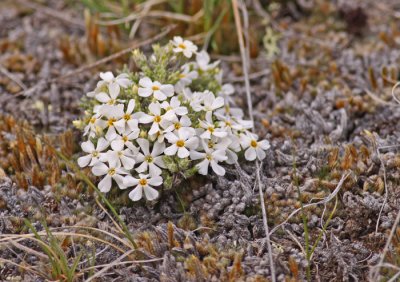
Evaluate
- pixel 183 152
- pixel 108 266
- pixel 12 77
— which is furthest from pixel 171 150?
pixel 12 77

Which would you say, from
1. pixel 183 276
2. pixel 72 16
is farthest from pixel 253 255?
pixel 72 16

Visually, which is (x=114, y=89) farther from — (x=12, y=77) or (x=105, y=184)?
Result: (x=12, y=77)

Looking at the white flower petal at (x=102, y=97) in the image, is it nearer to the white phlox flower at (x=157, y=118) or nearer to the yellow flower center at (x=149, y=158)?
the white phlox flower at (x=157, y=118)

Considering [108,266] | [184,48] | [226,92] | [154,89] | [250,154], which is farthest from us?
[226,92]

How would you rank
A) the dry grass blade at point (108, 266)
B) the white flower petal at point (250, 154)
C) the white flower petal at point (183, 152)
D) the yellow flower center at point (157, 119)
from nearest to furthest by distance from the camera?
the dry grass blade at point (108, 266) < the white flower petal at point (183, 152) < the yellow flower center at point (157, 119) < the white flower petal at point (250, 154)

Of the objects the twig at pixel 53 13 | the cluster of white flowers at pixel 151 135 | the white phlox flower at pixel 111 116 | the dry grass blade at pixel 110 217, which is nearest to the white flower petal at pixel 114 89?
the cluster of white flowers at pixel 151 135

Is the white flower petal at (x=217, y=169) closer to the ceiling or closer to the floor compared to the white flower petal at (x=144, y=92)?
closer to the floor
